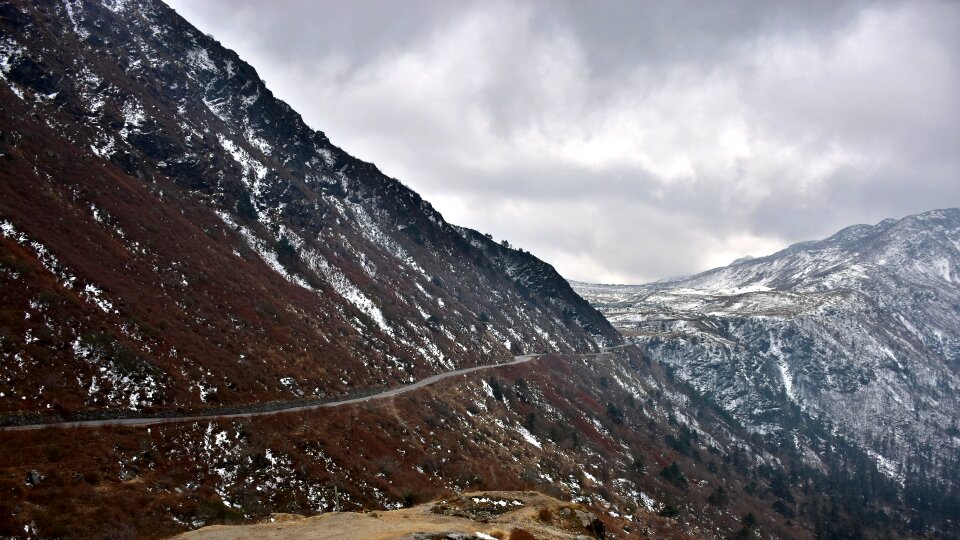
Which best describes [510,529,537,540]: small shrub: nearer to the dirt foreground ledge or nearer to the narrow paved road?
the dirt foreground ledge

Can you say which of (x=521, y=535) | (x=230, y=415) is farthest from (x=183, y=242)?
(x=521, y=535)

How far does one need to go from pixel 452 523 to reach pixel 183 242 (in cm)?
5479

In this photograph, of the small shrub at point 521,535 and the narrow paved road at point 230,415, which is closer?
the small shrub at point 521,535

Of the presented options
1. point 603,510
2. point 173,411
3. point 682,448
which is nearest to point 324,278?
point 173,411

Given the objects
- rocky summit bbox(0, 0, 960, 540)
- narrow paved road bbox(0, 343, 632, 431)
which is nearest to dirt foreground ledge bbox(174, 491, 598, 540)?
rocky summit bbox(0, 0, 960, 540)

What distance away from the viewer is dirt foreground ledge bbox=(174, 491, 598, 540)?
16281 mm

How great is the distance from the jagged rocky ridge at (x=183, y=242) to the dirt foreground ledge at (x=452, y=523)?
1938cm

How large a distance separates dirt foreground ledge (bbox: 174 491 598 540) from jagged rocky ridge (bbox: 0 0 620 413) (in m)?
19.4

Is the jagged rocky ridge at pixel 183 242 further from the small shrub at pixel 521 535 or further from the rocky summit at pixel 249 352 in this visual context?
the small shrub at pixel 521 535

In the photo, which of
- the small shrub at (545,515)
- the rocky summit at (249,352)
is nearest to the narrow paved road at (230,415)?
the rocky summit at (249,352)

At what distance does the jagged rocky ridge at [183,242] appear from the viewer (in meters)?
35.7

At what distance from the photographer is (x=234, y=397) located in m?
40.2

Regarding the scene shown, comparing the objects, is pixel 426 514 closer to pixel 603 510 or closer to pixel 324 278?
pixel 603 510

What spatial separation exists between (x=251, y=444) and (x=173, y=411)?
6239 mm
